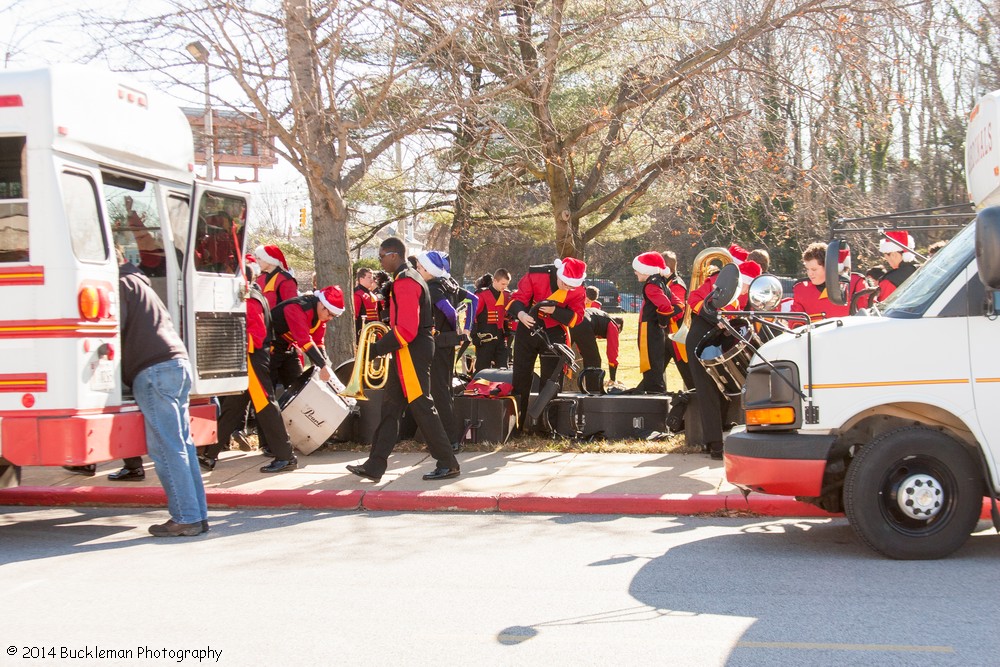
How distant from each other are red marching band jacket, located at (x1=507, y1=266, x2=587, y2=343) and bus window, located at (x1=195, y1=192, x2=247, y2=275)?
10.3 feet

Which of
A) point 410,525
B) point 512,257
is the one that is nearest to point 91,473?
point 410,525

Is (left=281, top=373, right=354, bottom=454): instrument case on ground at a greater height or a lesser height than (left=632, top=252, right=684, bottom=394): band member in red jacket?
lesser

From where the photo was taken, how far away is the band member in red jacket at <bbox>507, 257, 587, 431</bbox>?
11008 millimetres

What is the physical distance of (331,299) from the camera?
1005 centimetres

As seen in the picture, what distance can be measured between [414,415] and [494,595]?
334 centimetres

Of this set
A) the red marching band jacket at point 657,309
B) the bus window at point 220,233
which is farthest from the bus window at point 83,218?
the red marching band jacket at point 657,309

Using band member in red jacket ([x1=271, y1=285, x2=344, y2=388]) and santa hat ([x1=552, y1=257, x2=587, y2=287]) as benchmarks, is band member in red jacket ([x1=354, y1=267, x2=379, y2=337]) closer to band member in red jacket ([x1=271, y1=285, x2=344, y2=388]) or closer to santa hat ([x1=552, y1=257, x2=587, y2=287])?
band member in red jacket ([x1=271, y1=285, x2=344, y2=388])

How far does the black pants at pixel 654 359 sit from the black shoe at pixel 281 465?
4.18 m

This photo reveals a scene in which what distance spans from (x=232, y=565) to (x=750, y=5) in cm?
968

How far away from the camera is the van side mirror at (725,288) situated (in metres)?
6.91

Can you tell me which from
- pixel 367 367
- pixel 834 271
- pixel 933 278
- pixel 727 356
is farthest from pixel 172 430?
pixel 933 278

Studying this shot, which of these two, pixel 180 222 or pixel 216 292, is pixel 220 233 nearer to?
pixel 180 222

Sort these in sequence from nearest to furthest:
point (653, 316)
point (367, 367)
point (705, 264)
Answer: point (367, 367) < point (705, 264) < point (653, 316)

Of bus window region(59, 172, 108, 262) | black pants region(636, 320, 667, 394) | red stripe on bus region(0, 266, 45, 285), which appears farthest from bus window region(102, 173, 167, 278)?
black pants region(636, 320, 667, 394)
